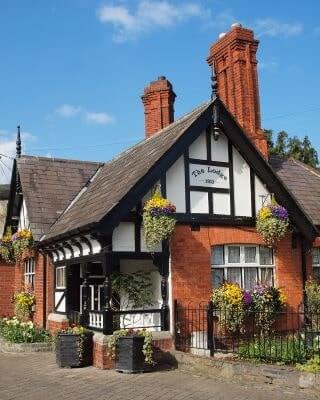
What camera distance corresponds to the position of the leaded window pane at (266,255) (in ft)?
45.4

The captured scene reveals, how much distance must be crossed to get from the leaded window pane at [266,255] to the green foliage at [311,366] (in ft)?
15.6

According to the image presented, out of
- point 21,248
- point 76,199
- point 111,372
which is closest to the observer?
point 111,372

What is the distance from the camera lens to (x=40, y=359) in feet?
41.0

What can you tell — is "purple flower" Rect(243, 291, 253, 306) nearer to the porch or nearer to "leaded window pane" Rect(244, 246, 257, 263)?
"leaded window pane" Rect(244, 246, 257, 263)

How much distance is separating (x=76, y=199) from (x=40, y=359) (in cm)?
620

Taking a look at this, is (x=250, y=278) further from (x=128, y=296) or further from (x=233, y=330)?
(x=128, y=296)

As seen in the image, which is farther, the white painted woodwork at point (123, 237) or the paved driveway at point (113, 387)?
the white painted woodwork at point (123, 237)

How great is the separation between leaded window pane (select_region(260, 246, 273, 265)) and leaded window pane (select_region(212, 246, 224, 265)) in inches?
47.8

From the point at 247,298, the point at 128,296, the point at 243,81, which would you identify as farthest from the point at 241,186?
the point at 243,81

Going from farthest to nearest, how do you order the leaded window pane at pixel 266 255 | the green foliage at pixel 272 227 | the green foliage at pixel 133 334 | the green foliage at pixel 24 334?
the green foliage at pixel 24 334
the leaded window pane at pixel 266 255
the green foliage at pixel 272 227
the green foliage at pixel 133 334

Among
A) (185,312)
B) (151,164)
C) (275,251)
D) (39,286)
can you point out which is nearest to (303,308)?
(275,251)

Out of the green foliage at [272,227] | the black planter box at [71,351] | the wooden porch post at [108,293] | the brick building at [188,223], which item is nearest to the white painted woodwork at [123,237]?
the brick building at [188,223]

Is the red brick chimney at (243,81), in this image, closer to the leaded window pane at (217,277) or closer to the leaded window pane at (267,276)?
the leaded window pane at (267,276)

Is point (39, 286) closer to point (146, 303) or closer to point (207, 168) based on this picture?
point (146, 303)
